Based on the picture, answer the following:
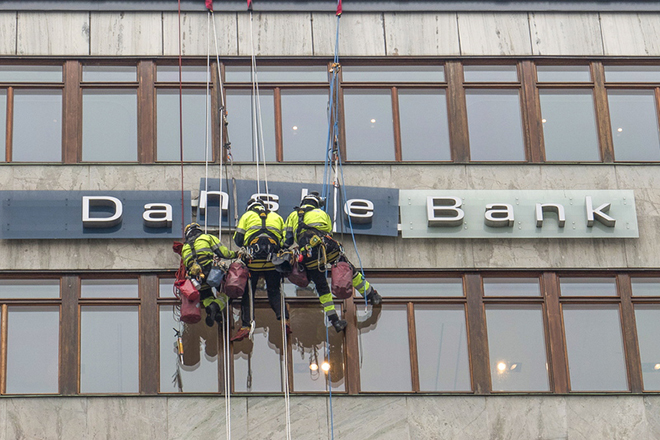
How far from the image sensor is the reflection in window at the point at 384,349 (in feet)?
61.3

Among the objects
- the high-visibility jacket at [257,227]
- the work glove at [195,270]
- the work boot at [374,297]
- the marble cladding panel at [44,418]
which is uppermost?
the high-visibility jacket at [257,227]

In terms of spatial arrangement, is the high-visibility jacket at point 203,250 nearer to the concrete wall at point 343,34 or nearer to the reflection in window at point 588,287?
the concrete wall at point 343,34

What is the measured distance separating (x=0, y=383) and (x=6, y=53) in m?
5.64

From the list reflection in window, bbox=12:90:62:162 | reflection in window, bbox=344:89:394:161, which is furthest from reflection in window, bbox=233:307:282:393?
reflection in window, bbox=12:90:62:162

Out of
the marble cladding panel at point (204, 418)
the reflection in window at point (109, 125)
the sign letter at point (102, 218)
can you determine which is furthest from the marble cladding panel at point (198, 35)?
the marble cladding panel at point (204, 418)

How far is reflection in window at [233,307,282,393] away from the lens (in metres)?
18.5

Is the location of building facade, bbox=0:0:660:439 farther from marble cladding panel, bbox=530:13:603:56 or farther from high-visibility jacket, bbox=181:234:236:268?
high-visibility jacket, bbox=181:234:236:268

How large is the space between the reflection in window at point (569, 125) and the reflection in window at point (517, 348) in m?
2.84

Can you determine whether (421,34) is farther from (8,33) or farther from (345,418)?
(8,33)

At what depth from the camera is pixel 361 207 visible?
1956 centimetres

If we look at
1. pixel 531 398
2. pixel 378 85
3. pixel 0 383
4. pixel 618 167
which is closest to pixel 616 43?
pixel 618 167

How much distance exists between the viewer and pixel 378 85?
20.6 metres

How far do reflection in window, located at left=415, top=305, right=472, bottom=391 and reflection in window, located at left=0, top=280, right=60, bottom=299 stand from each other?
570cm

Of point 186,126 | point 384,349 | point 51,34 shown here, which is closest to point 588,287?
point 384,349
